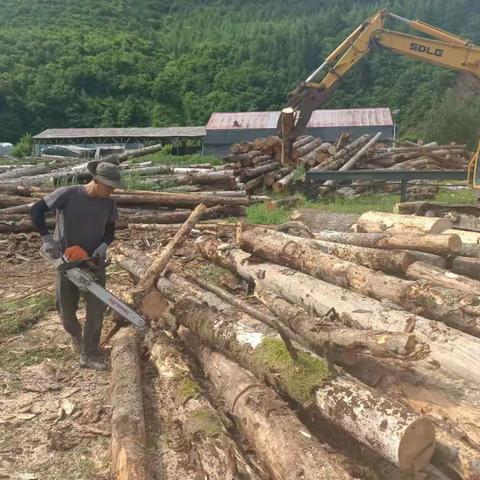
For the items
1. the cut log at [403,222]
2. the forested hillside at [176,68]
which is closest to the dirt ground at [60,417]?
the cut log at [403,222]

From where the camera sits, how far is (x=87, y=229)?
204 inches

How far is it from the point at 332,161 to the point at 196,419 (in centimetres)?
1410

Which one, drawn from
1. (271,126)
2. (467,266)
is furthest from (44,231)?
(271,126)

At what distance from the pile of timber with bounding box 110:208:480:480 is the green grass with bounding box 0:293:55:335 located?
1.46 m

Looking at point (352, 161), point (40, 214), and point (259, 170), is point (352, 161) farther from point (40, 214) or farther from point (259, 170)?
point (40, 214)

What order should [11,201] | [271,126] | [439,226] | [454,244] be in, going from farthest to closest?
[271,126], [11,201], [439,226], [454,244]

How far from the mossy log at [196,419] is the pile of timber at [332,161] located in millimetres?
10742

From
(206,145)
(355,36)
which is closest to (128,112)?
(206,145)

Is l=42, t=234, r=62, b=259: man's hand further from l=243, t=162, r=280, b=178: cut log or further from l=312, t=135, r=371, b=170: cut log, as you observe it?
l=312, t=135, r=371, b=170: cut log

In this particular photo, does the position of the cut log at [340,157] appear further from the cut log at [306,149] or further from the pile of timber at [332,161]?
the cut log at [306,149]

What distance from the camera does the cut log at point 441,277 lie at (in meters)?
5.40

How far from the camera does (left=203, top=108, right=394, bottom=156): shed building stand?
41625 mm

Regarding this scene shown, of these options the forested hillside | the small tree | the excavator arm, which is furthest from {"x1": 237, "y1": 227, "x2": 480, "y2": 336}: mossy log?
the small tree

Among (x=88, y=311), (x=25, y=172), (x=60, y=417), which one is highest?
(x=88, y=311)
